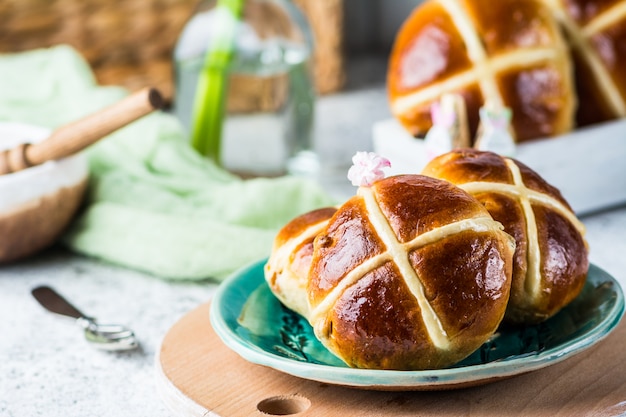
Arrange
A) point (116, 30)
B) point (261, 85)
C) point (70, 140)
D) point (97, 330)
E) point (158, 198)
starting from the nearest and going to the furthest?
point (97, 330) → point (70, 140) → point (158, 198) → point (261, 85) → point (116, 30)

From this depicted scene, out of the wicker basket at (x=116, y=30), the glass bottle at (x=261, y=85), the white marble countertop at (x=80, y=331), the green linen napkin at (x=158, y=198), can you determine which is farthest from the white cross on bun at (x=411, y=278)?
the wicker basket at (x=116, y=30)

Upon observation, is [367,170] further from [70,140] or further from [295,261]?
[70,140]

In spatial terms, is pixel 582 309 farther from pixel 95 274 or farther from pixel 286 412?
pixel 95 274

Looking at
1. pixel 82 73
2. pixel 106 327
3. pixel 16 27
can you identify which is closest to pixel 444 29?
pixel 106 327

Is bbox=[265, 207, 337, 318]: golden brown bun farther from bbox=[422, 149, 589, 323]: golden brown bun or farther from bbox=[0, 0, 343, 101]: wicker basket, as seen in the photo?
bbox=[0, 0, 343, 101]: wicker basket

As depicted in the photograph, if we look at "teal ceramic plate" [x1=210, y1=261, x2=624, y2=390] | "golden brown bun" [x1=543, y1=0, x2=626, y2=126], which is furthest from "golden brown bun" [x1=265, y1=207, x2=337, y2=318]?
"golden brown bun" [x1=543, y1=0, x2=626, y2=126]

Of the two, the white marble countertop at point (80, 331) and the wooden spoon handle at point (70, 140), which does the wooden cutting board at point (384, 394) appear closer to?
the white marble countertop at point (80, 331)

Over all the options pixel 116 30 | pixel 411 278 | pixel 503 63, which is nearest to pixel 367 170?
pixel 411 278
